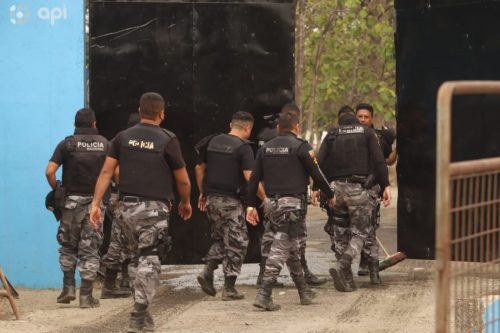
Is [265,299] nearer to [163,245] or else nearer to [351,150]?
[163,245]

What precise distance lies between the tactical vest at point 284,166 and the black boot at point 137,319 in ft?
6.60

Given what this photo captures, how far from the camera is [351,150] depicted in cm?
1132

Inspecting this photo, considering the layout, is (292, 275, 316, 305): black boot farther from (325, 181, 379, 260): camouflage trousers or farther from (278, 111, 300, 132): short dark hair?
(278, 111, 300, 132): short dark hair

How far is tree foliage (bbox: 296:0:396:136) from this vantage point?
26.3 meters

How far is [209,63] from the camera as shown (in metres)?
11.8

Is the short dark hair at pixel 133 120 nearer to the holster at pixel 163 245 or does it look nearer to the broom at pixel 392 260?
the holster at pixel 163 245

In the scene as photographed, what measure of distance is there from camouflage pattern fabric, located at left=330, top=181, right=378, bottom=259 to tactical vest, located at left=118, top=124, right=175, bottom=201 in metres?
3.03

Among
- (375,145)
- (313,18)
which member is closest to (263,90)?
(375,145)

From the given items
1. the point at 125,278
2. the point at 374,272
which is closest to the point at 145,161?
the point at 125,278

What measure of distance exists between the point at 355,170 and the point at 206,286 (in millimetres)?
2017

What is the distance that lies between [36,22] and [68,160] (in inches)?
72.1

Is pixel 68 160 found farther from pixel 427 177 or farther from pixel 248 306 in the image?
pixel 427 177

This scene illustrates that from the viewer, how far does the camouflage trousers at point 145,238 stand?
28.1ft

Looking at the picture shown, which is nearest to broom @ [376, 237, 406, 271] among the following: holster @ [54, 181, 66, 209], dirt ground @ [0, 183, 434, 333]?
dirt ground @ [0, 183, 434, 333]
